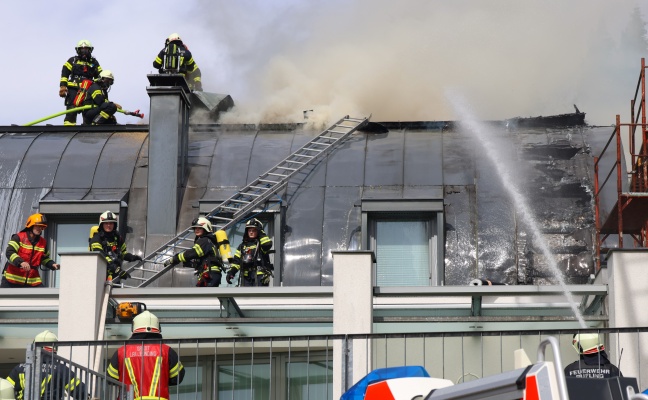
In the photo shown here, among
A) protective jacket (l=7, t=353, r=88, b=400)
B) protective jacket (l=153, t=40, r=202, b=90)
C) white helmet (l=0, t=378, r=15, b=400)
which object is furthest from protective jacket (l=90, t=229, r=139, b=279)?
white helmet (l=0, t=378, r=15, b=400)

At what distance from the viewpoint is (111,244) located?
20.9 metres

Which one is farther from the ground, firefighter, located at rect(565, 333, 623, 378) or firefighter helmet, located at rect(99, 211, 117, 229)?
firefighter helmet, located at rect(99, 211, 117, 229)

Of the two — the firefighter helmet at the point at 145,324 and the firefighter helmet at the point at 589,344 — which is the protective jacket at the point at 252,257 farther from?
the firefighter helmet at the point at 589,344

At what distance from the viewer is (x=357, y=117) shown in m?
26.2

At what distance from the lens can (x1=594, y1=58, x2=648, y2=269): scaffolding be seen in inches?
813

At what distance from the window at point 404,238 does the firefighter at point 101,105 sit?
5984 millimetres

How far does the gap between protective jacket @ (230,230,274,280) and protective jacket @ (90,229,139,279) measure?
155 cm

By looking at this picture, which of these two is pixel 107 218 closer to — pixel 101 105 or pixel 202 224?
pixel 202 224

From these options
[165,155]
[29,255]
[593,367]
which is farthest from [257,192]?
[593,367]

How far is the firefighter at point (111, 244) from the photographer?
67.9 feet

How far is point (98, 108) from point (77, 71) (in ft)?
4.57

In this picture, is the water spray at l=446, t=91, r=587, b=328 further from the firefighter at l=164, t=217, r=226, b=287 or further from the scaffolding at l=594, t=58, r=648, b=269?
the firefighter at l=164, t=217, r=226, b=287

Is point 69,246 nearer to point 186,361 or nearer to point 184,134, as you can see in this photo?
point 184,134

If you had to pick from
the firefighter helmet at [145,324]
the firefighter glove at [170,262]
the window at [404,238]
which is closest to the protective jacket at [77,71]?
the firefighter glove at [170,262]
